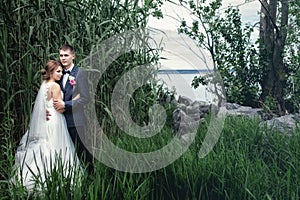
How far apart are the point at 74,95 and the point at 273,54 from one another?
4408 mm

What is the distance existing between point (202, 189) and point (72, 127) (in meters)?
1.08

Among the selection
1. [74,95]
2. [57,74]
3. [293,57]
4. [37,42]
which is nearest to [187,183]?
[74,95]

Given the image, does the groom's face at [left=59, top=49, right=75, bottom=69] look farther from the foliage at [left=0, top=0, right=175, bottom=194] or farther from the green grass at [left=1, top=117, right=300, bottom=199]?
the green grass at [left=1, top=117, right=300, bottom=199]

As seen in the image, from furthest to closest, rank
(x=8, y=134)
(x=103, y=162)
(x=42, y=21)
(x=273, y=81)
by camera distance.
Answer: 1. (x=273, y=81)
2. (x=42, y=21)
3. (x=8, y=134)
4. (x=103, y=162)

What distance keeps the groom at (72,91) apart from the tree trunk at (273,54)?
414cm

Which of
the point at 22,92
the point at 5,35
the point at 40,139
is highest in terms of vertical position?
the point at 5,35

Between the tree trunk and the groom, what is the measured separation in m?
4.14

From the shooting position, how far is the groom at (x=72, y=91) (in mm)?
2845

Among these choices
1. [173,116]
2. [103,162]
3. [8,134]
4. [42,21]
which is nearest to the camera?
[103,162]

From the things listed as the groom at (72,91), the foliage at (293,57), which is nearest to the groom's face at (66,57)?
the groom at (72,91)

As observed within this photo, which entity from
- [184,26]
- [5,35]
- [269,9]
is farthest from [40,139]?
[269,9]

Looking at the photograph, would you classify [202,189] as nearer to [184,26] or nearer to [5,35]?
[5,35]

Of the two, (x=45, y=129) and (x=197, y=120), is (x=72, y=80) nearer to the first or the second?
(x=45, y=129)

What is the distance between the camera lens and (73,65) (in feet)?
9.53
